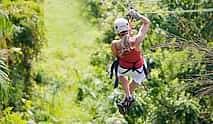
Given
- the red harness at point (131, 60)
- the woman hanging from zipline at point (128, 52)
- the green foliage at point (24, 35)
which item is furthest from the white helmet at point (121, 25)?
the green foliage at point (24, 35)

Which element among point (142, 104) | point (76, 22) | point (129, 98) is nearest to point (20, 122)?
point (142, 104)

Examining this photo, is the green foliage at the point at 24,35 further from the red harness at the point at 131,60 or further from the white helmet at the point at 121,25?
the white helmet at the point at 121,25

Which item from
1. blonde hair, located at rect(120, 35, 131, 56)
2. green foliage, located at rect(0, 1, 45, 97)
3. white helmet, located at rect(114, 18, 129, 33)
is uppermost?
white helmet, located at rect(114, 18, 129, 33)

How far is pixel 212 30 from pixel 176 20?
54cm

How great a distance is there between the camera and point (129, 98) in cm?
362

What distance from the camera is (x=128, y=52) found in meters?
3.42

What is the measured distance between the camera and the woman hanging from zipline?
3.32m

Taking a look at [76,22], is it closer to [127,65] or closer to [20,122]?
[20,122]

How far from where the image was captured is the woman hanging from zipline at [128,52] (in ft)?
10.9

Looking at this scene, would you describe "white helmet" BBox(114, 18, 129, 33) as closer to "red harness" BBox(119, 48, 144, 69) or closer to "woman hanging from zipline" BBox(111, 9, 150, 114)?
"woman hanging from zipline" BBox(111, 9, 150, 114)

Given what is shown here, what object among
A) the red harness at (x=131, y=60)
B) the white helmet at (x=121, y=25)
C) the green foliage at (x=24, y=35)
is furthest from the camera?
the green foliage at (x=24, y=35)

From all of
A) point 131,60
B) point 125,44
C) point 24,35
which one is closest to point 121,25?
point 125,44

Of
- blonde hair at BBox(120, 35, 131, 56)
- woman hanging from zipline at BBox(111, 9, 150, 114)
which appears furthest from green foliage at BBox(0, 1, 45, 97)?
blonde hair at BBox(120, 35, 131, 56)

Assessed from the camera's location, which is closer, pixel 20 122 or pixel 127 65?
pixel 127 65
